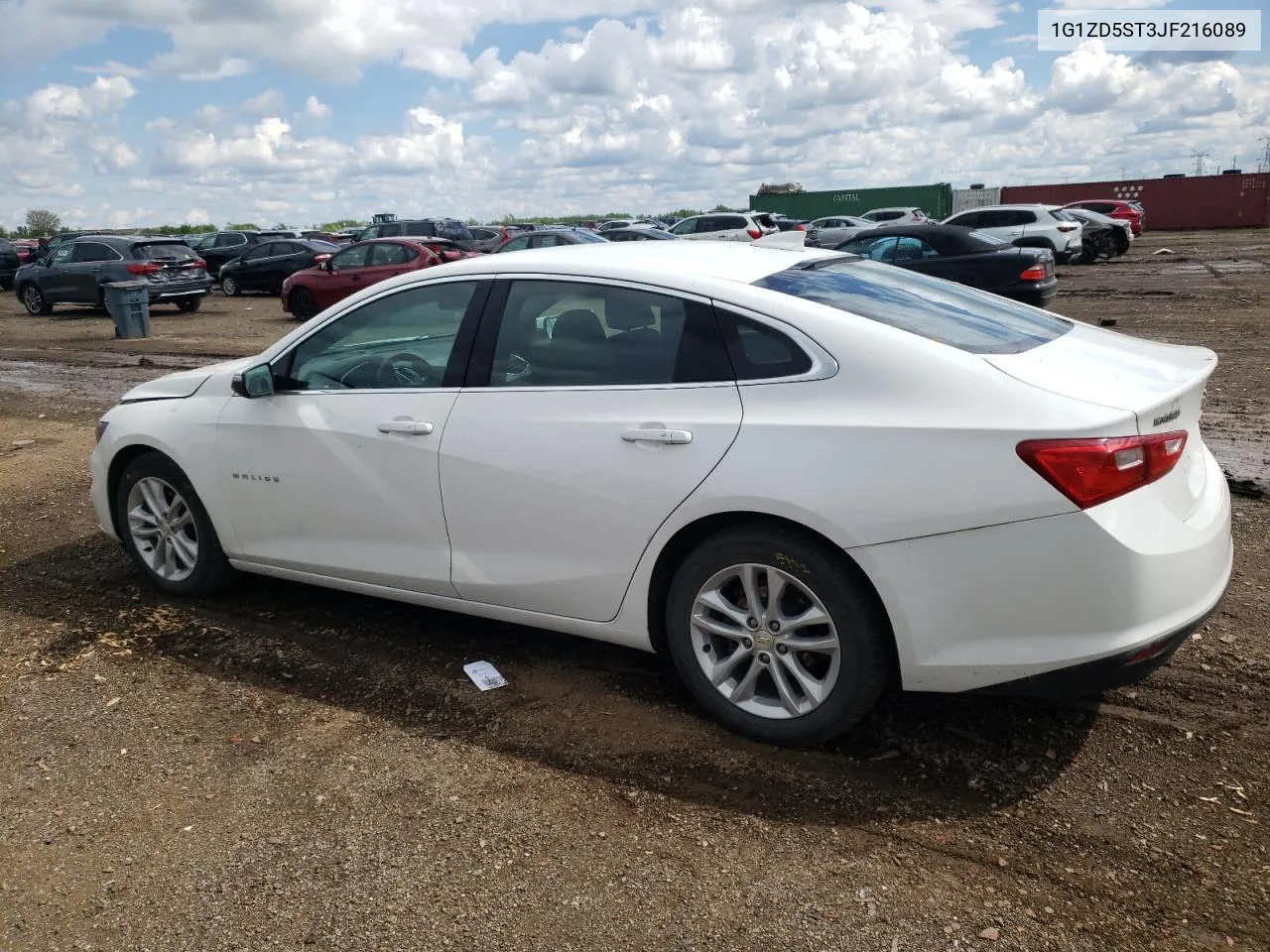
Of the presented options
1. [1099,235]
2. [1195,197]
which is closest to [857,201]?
[1195,197]

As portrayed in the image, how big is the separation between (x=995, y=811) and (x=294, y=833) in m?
2.10

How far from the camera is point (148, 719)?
3906mm

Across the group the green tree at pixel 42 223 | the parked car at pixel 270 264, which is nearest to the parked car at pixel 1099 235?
the parked car at pixel 270 264

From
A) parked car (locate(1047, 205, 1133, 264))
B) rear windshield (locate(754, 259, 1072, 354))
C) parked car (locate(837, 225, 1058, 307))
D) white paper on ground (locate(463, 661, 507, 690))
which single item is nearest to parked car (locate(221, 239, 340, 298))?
parked car (locate(837, 225, 1058, 307))

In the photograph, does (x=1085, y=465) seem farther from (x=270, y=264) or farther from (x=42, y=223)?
(x=42, y=223)

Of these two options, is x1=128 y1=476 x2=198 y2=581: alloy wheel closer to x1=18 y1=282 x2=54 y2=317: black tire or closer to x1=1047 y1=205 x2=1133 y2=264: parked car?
x1=18 y1=282 x2=54 y2=317: black tire

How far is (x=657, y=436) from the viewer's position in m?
3.43

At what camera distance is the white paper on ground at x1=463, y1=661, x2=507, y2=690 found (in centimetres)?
407

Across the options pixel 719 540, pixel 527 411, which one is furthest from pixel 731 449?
pixel 527 411

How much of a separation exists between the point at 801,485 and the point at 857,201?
57.5 m

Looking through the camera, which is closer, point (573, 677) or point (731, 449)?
point (731, 449)

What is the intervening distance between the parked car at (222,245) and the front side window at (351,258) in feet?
42.9

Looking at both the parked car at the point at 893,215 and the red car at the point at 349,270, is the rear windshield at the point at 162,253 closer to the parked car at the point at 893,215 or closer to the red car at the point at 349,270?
the red car at the point at 349,270

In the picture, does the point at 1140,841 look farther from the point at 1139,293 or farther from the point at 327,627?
the point at 1139,293
